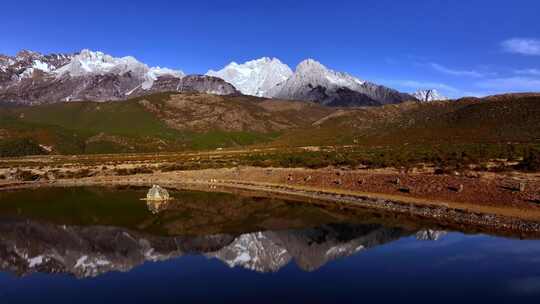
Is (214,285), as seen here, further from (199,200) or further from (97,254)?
(199,200)

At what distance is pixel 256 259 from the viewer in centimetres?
3503

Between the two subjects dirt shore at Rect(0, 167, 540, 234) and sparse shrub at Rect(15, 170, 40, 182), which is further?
sparse shrub at Rect(15, 170, 40, 182)

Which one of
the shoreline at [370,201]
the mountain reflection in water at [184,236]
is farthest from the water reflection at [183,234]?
the shoreline at [370,201]

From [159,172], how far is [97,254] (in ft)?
230

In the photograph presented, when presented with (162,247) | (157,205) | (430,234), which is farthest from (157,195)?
(430,234)

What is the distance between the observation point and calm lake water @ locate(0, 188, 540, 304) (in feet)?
89.2

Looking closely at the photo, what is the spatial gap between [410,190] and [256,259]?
99.9 ft

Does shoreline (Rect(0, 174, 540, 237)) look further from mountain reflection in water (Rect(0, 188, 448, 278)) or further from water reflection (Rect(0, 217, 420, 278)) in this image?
water reflection (Rect(0, 217, 420, 278))

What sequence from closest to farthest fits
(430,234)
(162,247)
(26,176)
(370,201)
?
Answer: (162,247)
(430,234)
(370,201)
(26,176)

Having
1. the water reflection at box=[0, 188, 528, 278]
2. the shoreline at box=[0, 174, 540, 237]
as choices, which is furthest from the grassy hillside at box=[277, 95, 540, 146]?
the water reflection at box=[0, 188, 528, 278]

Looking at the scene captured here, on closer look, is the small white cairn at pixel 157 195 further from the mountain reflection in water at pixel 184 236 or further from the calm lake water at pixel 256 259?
the calm lake water at pixel 256 259

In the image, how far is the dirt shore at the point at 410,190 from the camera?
45969 mm

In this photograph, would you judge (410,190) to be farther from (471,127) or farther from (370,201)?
(471,127)

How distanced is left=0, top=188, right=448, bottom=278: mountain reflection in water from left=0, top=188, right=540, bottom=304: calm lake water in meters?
0.10
